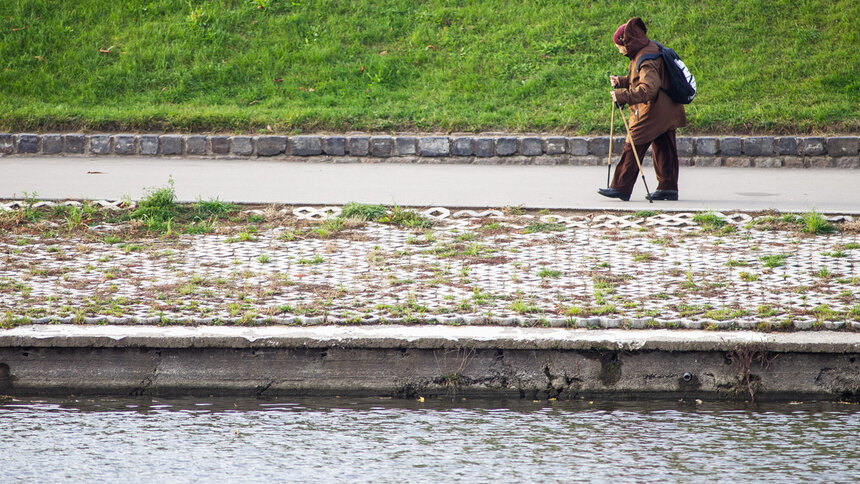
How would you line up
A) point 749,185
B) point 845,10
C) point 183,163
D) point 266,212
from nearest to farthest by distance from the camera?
1. point 266,212
2. point 749,185
3. point 183,163
4. point 845,10

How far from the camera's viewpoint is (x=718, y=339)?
4.77 m

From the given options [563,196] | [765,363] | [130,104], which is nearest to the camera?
[765,363]

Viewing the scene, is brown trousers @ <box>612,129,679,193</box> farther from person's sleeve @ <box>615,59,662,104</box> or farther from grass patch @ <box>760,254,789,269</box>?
grass patch @ <box>760,254,789,269</box>

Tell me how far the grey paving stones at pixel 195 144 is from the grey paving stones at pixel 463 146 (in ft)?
9.39

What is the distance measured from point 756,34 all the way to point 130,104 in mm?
8459

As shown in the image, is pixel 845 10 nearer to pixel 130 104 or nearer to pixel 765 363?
pixel 130 104

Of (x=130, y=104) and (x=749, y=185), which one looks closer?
(x=749, y=185)

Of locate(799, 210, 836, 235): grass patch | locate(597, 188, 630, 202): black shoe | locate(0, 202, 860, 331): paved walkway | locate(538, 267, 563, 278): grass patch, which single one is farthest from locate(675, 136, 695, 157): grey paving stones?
locate(538, 267, 563, 278): grass patch

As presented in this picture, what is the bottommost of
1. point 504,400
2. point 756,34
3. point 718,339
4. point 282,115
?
point 504,400

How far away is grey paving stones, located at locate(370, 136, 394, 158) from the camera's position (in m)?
11.9

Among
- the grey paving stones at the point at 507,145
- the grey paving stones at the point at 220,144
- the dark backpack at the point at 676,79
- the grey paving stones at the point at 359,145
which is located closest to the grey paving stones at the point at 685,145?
the grey paving stones at the point at 507,145

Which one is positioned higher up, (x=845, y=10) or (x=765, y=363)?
(x=845, y=10)

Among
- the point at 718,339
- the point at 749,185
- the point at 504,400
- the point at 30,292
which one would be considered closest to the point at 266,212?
the point at 30,292

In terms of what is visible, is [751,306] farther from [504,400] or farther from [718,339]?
[504,400]
